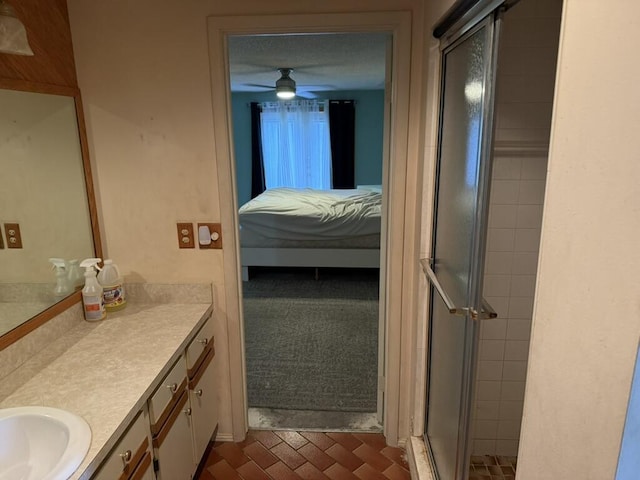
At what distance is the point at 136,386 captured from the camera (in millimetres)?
1370

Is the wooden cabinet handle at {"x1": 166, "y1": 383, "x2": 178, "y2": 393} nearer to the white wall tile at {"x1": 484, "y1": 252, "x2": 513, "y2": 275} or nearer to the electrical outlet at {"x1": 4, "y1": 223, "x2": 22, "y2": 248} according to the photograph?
the electrical outlet at {"x1": 4, "y1": 223, "x2": 22, "y2": 248}

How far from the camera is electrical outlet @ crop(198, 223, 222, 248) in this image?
6.58ft

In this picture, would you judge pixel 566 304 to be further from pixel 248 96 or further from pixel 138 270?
pixel 248 96

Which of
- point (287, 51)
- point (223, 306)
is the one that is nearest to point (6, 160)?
point (223, 306)

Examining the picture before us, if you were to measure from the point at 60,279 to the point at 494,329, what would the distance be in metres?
1.88

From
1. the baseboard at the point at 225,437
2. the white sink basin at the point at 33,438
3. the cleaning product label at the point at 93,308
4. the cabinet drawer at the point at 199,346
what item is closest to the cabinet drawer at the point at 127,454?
the white sink basin at the point at 33,438

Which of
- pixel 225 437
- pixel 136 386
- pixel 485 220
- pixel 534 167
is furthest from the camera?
pixel 225 437

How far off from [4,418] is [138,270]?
0.95m

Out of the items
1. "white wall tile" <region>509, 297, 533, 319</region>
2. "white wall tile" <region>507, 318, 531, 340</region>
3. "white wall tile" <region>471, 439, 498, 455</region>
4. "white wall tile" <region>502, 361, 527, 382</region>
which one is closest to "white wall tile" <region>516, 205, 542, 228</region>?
"white wall tile" <region>509, 297, 533, 319</region>

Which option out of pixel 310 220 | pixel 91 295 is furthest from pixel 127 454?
pixel 310 220

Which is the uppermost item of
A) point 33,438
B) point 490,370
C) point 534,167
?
point 534,167

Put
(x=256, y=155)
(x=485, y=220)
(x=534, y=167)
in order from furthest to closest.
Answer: (x=256, y=155), (x=534, y=167), (x=485, y=220)

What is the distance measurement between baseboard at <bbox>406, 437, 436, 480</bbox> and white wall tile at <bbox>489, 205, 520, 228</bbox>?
1083 mm

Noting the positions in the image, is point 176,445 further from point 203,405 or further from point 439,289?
point 439,289
